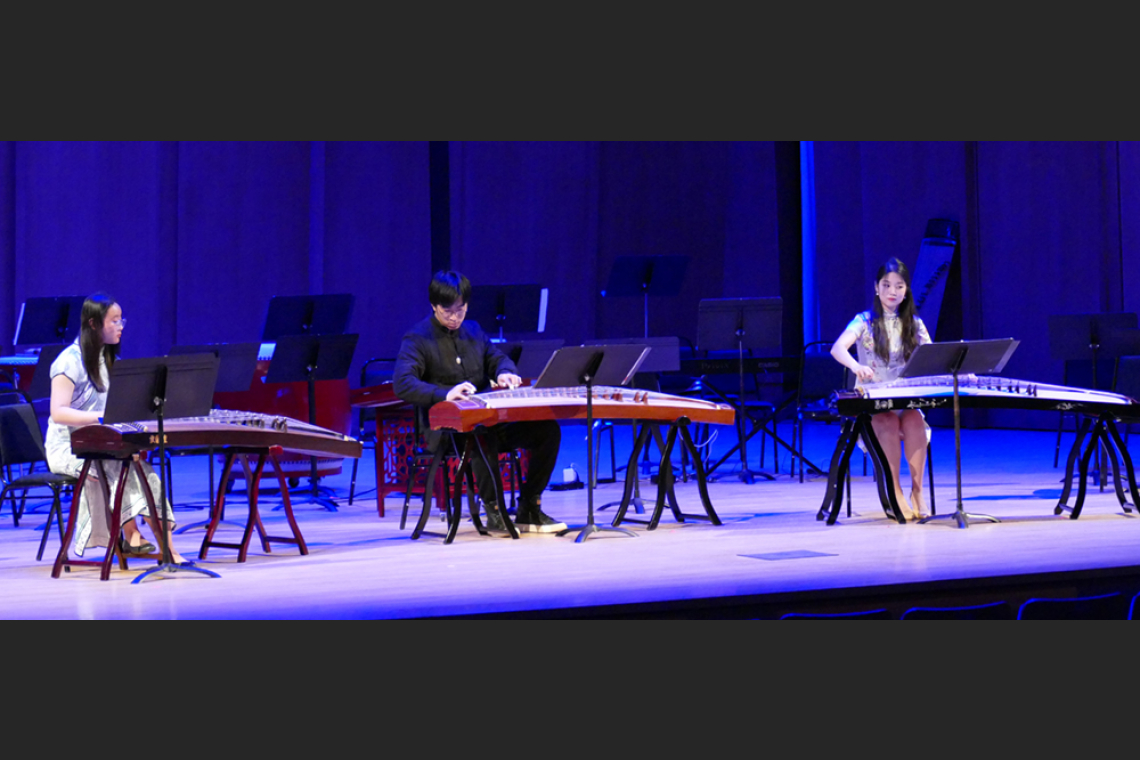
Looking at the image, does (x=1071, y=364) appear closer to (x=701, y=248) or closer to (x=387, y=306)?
(x=701, y=248)

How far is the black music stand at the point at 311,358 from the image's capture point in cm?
615

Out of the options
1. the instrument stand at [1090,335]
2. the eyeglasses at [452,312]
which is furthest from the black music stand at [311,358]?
the instrument stand at [1090,335]

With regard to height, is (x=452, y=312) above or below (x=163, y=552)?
above

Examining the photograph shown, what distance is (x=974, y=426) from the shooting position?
10.5 metres

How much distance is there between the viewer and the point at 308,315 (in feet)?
22.6

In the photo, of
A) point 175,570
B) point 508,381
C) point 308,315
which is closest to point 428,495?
point 508,381

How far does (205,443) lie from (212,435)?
0.04m

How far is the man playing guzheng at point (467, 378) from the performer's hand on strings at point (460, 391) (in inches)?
4.6

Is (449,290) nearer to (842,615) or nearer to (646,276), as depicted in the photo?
(842,615)

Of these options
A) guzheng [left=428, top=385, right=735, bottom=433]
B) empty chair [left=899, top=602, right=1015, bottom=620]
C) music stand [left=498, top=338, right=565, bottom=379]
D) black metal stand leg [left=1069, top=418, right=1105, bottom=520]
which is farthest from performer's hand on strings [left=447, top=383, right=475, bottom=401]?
black metal stand leg [left=1069, top=418, right=1105, bottom=520]

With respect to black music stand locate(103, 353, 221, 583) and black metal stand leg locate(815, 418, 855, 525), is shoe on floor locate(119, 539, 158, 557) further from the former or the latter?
black metal stand leg locate(815, 418, 855, 525)

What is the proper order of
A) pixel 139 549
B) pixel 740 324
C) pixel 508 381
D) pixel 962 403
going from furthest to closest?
pixel 740 324 → pixel 962 403 → pixel 508 381 → pixel 139 549

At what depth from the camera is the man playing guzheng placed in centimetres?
521

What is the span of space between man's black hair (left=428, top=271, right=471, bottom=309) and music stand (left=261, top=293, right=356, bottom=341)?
169cm
